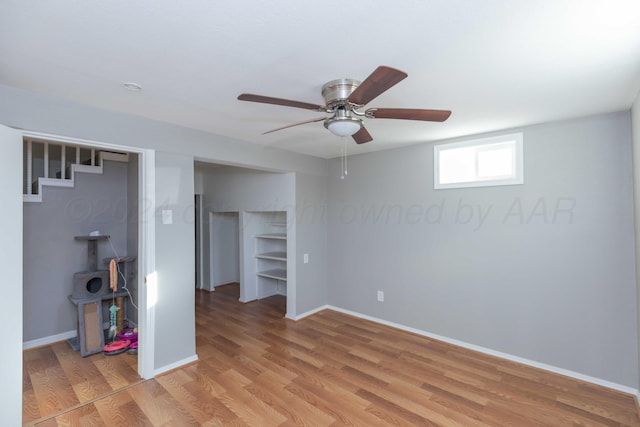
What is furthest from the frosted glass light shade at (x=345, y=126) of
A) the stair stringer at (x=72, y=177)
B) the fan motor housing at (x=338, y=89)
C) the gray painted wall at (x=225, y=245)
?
the gray painted wall at (x=225, y=245)

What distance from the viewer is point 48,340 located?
337 cm

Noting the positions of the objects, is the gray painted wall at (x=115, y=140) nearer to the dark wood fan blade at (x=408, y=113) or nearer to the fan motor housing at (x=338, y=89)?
the fan motor housing at (x=338, y=89)

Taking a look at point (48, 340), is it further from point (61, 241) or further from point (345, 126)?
point (345, 126)

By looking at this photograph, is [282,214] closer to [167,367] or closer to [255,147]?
[255,147]

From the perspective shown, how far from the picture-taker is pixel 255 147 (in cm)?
343

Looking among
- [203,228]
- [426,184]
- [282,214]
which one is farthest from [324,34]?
[203,228]

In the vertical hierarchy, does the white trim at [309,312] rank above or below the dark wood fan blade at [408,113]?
below

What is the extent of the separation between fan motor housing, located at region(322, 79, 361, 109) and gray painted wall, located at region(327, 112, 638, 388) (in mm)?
1973

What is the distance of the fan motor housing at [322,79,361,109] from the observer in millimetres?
1770

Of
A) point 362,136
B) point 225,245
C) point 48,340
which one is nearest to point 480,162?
point 362,136

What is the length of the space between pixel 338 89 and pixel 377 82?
0.52 metres

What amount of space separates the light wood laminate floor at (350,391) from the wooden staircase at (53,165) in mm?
2493

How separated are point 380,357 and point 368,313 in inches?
40.8

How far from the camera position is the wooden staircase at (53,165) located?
3.33 meters
